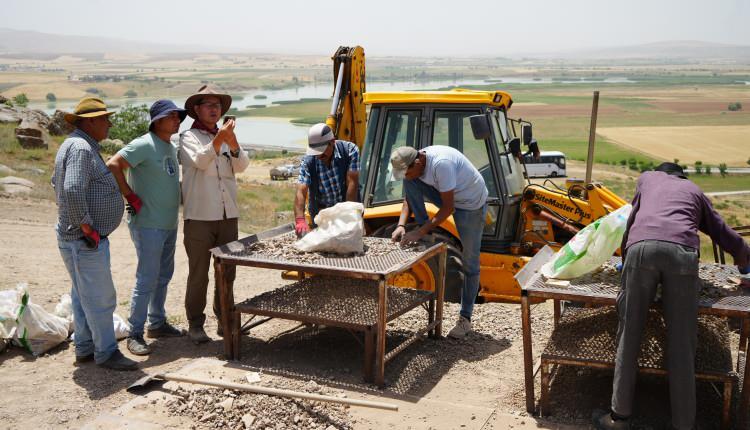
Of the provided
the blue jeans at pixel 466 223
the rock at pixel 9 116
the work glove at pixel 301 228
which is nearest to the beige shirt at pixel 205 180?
the work glove at pixel 301 228

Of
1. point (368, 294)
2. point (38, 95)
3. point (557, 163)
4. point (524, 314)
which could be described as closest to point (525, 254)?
point (368, 294)

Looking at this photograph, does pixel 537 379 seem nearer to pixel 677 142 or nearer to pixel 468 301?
pixel 468 301

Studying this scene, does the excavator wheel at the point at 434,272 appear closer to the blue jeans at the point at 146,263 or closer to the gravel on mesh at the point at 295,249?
the gravel on mesh at the point at 295,249

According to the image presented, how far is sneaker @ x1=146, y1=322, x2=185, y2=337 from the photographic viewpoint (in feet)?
20.6

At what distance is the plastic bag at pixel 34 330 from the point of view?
577cm

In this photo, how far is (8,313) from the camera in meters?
5.87

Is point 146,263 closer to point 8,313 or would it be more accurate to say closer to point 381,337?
point 8,313

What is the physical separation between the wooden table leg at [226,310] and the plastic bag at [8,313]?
166cm

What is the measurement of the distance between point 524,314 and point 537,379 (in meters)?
0.90

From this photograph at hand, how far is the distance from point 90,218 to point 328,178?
2.12m

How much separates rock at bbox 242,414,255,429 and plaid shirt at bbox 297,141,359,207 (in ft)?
7.61

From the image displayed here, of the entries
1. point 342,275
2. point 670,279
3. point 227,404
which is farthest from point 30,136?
point 670,279

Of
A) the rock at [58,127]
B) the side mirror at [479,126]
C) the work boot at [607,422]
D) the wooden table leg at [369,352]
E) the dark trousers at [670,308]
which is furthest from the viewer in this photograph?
the rock at [58,127]

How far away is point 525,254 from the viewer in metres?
7.88
